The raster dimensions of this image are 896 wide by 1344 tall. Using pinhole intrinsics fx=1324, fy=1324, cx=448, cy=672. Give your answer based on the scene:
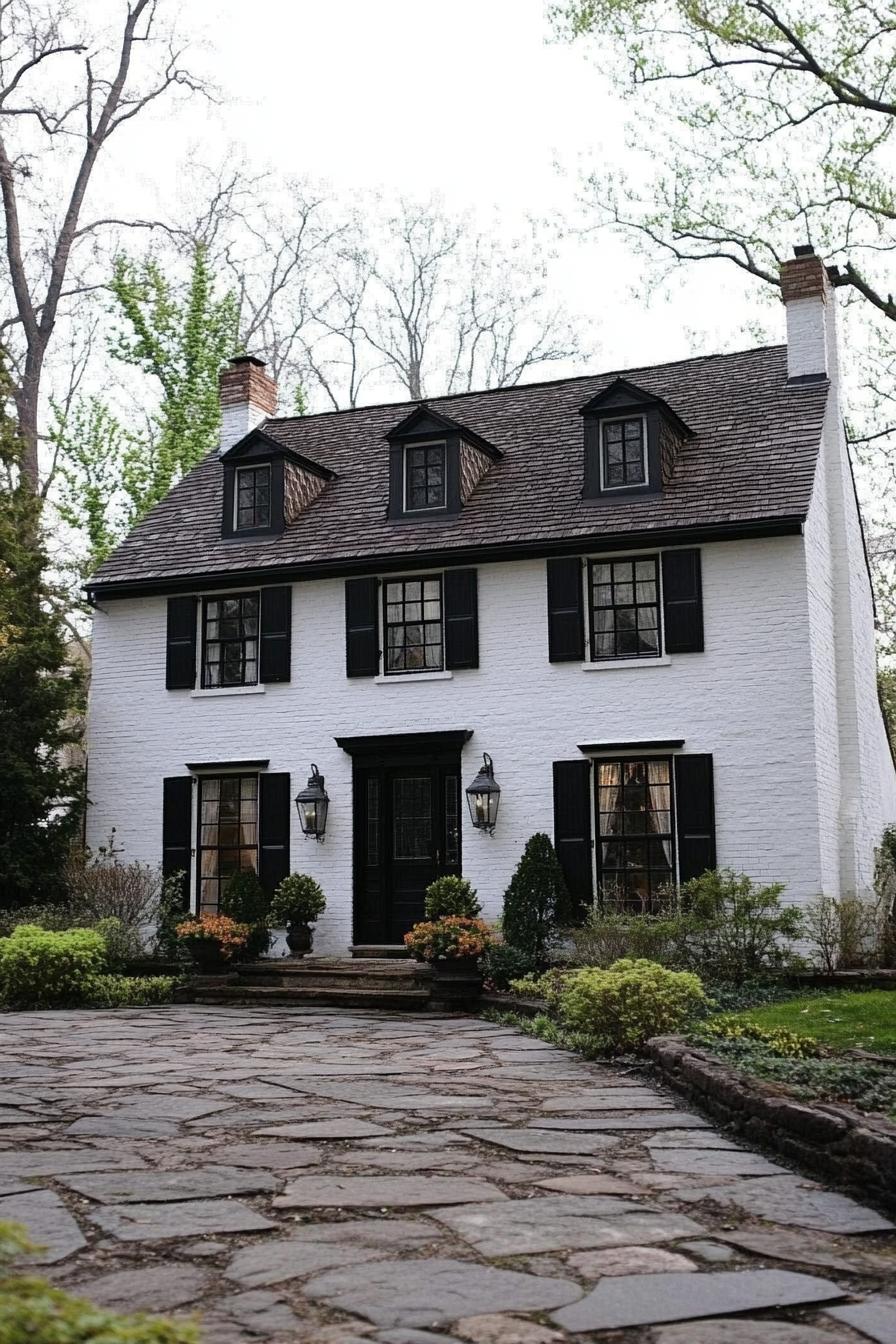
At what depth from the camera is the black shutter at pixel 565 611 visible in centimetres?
1571

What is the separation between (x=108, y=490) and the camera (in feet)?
87.6

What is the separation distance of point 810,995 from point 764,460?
6.56 metres

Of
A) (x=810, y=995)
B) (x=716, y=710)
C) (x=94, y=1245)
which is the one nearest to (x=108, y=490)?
(x=716, y=710)

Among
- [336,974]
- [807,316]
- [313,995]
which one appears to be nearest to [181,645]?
[336,974]

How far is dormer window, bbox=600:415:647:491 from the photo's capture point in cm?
1627

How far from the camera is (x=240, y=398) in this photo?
66.6ft

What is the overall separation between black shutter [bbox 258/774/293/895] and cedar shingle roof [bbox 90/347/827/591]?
2837 mm

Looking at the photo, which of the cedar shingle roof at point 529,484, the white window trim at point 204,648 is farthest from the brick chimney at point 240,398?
the white window trim at point 204,648

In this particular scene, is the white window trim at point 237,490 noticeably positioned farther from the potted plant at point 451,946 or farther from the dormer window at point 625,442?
the potted plant at point 451,946

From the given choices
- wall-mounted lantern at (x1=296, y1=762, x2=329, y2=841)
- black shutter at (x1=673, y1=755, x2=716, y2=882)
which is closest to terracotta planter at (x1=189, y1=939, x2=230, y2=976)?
wall-mounted lantern at (x1=296, y1=762, x2=329, y2=841)

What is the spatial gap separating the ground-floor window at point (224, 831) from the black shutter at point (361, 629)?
2089 millimetres

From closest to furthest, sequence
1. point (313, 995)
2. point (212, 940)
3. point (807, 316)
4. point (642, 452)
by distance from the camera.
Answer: point (313, 995) → point (212, 940) → point (642, 452) → point (807, 316)

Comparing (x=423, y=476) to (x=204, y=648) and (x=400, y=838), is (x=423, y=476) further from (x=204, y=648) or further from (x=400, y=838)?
(x=400, y=838)

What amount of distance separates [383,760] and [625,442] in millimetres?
4958
